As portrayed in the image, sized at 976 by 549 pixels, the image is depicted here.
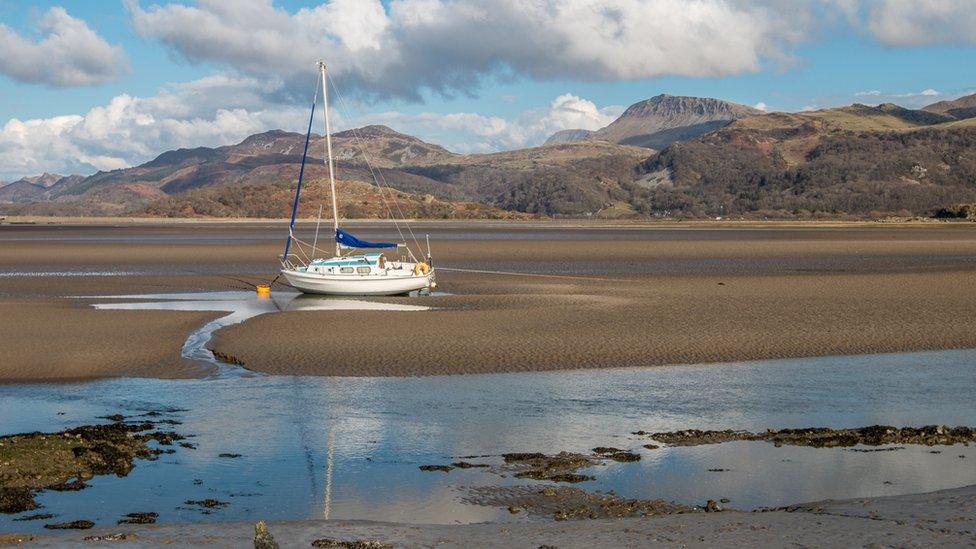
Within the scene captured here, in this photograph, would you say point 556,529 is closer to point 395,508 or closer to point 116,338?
point 395,508

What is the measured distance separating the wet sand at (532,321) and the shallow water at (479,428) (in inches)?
68.3

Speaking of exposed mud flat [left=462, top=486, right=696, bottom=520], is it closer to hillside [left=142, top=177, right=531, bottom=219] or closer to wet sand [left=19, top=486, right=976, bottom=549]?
wet sand [left=19, top=486, right=976, bottom=549]

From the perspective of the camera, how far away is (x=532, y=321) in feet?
90.0

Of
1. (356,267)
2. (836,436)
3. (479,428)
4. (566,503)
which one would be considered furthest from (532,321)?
(566,503)

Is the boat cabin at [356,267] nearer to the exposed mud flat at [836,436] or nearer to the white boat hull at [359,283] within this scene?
the white boat hull at [359,283]

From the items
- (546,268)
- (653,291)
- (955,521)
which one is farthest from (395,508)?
(546,268)

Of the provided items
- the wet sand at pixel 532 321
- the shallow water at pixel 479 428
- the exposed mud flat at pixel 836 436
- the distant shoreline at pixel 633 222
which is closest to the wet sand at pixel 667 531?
the shallow water at pixel 479 428

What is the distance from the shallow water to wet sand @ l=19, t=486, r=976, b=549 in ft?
2.53

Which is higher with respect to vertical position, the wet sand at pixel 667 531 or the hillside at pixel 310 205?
the hillside at pixel 310 205

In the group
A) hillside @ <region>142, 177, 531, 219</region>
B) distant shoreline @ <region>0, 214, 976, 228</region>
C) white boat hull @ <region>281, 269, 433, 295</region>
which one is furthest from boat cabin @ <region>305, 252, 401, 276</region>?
hillside @ <region>142, 177, 531, 219</region>

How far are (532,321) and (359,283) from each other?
10.0 m

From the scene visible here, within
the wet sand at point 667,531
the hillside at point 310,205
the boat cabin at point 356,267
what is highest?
the hillside at point 310,205

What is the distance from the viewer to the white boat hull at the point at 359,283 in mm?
35375

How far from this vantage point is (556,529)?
9.87m
